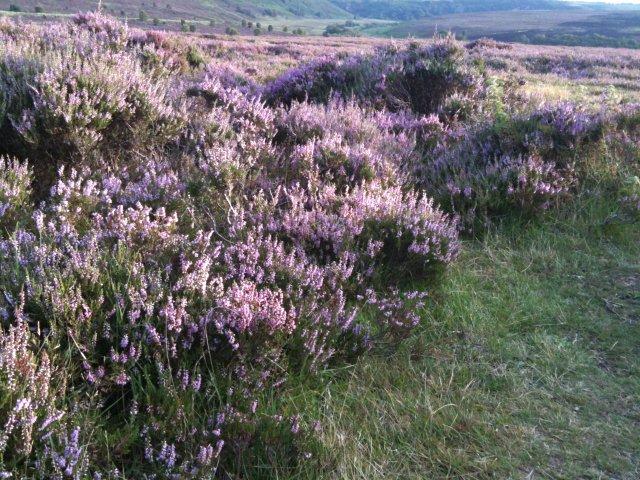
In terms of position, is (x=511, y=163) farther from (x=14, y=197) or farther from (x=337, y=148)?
(x=14, y=197)

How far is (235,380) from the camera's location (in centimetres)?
241

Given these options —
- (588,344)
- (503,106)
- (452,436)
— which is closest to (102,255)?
(452,436)

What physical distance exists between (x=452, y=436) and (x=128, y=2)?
12402cm

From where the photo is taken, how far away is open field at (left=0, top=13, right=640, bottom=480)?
6.83 feet

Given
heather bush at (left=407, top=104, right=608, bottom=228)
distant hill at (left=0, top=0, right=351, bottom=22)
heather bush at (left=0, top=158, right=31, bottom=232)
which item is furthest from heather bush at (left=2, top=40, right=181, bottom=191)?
distant hill at (left=0, top=0, right=351, bottom=22)

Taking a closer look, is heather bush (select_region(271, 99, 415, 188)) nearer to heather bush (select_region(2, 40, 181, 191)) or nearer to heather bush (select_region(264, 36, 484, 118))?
heather bush (select_region(2, 40, 181, 191))

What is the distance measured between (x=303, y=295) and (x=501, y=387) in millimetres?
1161

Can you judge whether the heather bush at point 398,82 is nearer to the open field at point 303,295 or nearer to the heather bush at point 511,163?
the heather bush at point 511,163

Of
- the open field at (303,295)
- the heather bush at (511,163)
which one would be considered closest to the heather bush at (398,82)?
the heather bush at (511,163)

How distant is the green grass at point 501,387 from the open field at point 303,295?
0.01 metres

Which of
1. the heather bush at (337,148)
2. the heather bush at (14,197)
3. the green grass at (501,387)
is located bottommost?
the green grass at (501,387)

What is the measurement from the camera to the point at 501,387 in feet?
8.84

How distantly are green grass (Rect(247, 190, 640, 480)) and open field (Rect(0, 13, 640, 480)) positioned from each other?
0.04 ft

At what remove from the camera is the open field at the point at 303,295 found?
6.83 feet
